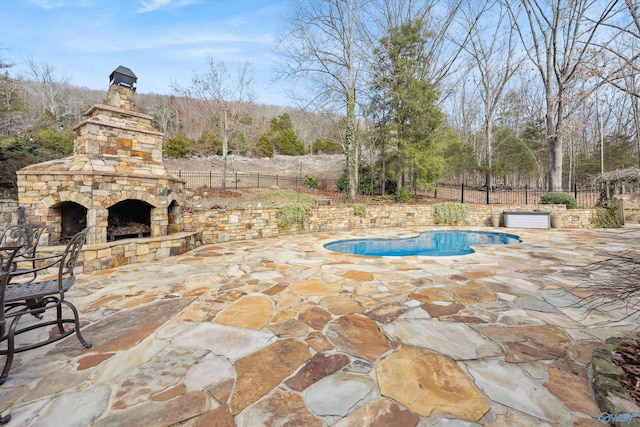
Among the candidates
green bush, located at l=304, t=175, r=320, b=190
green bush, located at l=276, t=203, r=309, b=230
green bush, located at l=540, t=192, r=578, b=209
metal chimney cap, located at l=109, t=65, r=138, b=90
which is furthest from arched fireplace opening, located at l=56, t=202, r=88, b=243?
green bush, located at l=540, t=192, r=578, b=209

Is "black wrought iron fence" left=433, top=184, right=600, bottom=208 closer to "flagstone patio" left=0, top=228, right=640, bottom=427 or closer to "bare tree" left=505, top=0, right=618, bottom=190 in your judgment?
"bare tree" left=505, top=0, right=618, bottom=190

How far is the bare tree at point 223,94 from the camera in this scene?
13227 mm

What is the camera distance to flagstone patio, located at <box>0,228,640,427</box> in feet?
4.76

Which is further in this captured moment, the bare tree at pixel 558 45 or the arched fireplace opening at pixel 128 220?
the bare tree at pixel 558 45

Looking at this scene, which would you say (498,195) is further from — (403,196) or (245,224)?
(245,224)

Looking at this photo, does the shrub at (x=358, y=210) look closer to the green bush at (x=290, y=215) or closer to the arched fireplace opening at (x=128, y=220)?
the green bush at (x=290, y=215)

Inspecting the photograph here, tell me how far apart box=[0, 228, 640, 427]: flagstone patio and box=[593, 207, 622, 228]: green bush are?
9.45 metres

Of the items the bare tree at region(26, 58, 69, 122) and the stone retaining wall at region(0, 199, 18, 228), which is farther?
the bare tree at region(26, 58, 69, 122)

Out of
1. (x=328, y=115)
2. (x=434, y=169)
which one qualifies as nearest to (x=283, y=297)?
(x=434, y=169)

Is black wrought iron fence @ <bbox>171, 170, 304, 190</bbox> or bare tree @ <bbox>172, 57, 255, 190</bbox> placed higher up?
bare tree @ <bbox>172, 57, 255, 190</bbox>

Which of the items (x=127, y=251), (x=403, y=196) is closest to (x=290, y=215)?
(x=127, y=251)

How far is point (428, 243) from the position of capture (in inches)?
307

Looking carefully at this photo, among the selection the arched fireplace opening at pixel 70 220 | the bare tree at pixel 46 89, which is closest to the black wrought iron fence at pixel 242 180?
the arched fireplace opening at pixel 70 220

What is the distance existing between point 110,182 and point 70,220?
1.35 m
